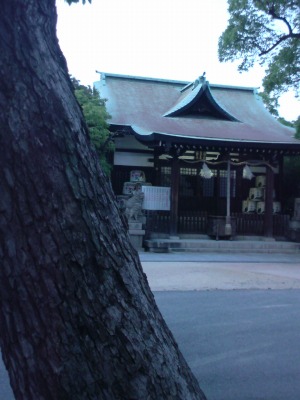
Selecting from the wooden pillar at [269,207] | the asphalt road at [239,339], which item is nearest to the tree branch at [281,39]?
the wooden pillar at [269,207]

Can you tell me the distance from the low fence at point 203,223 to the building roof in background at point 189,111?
108 inches

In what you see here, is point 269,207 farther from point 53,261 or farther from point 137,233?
point 53,261

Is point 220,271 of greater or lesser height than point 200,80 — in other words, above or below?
below

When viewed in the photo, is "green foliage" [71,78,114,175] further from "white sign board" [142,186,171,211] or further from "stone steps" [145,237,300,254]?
"stone steps" [145,237,300,254]

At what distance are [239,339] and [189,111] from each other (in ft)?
47.0

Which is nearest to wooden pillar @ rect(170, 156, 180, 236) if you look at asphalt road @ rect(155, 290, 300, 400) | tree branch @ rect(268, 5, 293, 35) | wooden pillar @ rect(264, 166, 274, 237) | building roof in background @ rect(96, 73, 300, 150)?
building roof in background @ rect(96, 73, 300, 150)

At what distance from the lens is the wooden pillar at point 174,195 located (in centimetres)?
1684

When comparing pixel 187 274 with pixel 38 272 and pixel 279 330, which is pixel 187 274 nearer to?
pixel 279 330

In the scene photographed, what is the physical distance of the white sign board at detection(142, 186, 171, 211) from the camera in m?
16.7

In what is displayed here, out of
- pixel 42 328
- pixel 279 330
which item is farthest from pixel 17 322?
pixel 279 330

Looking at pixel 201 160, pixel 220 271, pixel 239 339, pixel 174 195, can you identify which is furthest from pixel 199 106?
pixel 239 339

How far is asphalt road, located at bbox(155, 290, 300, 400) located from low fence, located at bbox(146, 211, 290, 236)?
306 inches

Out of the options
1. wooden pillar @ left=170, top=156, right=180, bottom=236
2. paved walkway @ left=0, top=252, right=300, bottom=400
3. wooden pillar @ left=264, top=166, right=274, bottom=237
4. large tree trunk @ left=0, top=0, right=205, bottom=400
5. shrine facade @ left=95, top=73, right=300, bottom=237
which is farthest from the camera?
wooden pillar @ left=264, top=166, right=274, bottom=237

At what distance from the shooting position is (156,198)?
16.8m
